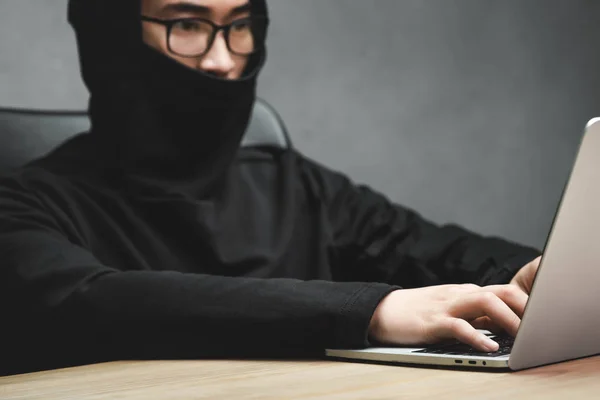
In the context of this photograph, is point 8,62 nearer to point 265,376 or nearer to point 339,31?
point 339,31

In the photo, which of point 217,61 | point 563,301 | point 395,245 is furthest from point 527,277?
point 217,61

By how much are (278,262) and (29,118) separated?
503 millimetres

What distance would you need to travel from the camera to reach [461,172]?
7.63ft

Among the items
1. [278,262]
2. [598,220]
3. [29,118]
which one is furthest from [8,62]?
[598,220]

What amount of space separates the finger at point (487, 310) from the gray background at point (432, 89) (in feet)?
3.74

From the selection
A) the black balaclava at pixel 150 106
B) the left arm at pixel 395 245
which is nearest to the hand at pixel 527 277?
the left arm at pixel 395 245

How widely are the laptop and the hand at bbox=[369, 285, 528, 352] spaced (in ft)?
0.06

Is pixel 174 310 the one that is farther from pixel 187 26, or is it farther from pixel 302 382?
pixel 187 26

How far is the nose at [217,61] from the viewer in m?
1.39

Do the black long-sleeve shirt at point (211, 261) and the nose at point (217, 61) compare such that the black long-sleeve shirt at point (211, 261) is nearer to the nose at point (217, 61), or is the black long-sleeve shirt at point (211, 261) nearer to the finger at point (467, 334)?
the finger at point (467, 334)

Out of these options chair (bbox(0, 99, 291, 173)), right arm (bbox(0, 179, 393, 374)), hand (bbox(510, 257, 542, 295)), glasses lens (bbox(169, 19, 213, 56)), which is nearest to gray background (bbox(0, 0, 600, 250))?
chair (bbox(0, 99, 291, 173))

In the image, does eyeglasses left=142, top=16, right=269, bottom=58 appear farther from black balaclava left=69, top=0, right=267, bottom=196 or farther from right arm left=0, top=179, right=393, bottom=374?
right arm left=0, top=179, right=393, bottom=374

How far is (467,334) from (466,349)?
3 centimetres

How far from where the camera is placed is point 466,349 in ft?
2.36
